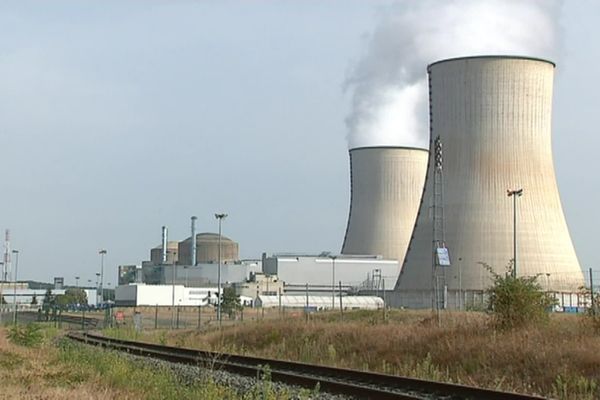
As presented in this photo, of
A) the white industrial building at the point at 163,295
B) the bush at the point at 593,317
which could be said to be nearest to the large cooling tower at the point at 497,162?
the bush at the point at 593,317

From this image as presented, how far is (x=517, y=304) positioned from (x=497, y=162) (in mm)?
18826

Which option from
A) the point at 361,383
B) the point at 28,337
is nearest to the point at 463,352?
the point at 361,383

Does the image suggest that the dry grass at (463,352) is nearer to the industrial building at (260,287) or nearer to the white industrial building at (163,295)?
the industrial building at (260,287)

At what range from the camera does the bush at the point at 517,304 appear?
48.5 ft

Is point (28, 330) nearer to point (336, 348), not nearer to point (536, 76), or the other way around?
point (336, 348)

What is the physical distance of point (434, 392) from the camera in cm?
877

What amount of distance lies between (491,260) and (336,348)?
2042 centimetres

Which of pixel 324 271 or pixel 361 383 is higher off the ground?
pixel 324 271

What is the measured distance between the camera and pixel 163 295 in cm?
6794

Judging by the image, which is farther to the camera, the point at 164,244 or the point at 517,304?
the point at 164,244

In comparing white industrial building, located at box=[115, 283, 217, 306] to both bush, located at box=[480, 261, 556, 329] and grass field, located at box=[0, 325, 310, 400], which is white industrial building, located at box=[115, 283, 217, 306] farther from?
grass field, located at box=[0, 325, 310, 400]

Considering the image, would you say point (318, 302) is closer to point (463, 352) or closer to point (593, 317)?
point (593, 317)

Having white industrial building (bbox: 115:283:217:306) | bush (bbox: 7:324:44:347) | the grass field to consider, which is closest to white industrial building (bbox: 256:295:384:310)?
white industrial building (bbox: 115:283:217:306)

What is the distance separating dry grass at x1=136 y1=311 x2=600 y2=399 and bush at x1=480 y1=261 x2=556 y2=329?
1.08 ft
